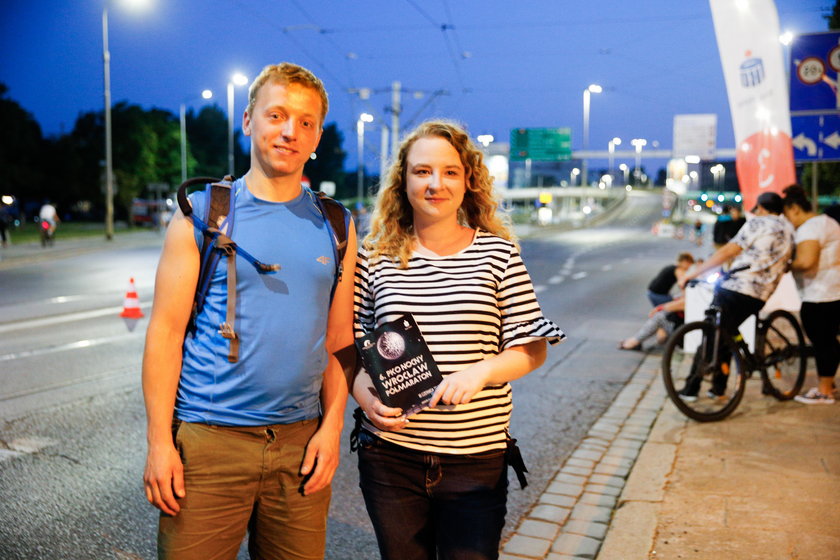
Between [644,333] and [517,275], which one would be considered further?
[644,333]

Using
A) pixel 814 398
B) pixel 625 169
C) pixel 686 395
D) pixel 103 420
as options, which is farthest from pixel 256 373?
pixel 625 169

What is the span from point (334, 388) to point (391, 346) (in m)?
0.26

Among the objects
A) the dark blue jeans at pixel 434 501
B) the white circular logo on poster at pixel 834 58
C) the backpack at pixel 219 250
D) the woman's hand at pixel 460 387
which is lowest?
the dark blue jeans at pixel 434 501

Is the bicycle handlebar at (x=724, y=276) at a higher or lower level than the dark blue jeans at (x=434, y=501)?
higher

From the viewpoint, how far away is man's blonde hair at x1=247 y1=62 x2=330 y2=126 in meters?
2.33

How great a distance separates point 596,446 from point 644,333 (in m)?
4.71

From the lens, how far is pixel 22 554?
3879mm

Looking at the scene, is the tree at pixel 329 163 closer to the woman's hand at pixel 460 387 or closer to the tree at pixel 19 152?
Answer: the tree at pixel 19 152

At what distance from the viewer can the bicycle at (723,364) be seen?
6555 mm

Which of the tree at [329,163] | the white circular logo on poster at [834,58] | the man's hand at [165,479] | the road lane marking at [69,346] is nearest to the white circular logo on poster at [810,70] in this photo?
the white circular logo on poster at [834,58]

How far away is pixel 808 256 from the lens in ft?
22.6

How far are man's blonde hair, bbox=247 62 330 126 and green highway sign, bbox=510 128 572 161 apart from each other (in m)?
50.2

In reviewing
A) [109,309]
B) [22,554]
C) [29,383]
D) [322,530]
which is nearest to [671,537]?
[322,530]

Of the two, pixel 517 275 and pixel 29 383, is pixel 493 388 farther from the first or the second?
pixel 29 383
